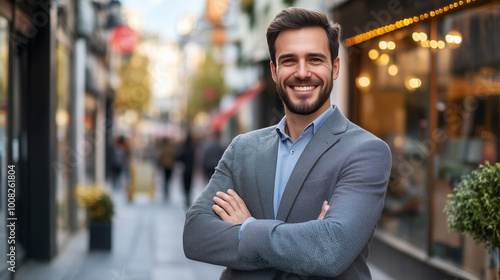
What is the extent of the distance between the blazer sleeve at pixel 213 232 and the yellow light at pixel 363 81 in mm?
6957

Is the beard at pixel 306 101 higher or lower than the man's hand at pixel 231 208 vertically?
higher

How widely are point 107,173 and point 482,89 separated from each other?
21096 mm

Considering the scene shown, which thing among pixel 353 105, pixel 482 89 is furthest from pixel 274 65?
pixel 353 105

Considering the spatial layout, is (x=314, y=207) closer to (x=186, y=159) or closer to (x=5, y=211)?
(x=5, y=211)

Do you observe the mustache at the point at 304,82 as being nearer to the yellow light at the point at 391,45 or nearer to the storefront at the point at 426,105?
the storefront at the point at 426,105

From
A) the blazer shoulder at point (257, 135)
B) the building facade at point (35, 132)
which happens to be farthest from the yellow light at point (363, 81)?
the blazer shoulder at point (257, 135)

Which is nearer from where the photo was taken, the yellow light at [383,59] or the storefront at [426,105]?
the storefront at [426,105]

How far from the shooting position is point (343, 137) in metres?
2.50

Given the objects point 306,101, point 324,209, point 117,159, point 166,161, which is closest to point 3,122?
point 306,101

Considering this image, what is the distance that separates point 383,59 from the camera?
888 centimetres

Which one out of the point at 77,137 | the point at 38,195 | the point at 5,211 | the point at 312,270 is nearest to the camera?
the point at 312,270

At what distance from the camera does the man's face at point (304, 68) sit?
246 cm

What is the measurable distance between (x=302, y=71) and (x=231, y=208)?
0.60 meters

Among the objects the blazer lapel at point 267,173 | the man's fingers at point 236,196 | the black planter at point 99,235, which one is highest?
the blazer lapel at point 267,173
